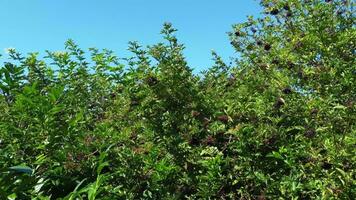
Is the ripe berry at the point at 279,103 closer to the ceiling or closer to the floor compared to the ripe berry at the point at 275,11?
closer to the floor

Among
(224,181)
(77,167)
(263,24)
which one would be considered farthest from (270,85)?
Result: (263,24)

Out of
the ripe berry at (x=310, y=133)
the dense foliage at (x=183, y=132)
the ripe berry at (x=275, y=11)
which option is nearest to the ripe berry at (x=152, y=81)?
the dense foliage at (x=183, y=132)

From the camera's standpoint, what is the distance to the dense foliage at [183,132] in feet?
13.2

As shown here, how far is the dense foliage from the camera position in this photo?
403cm

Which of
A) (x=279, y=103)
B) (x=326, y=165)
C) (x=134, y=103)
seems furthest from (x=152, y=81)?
(x=326, y=165)

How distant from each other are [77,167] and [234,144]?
1.37 meters

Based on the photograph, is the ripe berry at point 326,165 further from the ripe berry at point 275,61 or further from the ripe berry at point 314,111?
the ripe berry at point 275,61

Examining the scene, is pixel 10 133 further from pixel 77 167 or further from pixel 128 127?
pixel 128 127

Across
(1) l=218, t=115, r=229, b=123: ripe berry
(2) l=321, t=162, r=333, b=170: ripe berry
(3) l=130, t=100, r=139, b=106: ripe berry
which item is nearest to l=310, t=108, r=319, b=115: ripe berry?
(2) l=321, t=162, r=333, b=170: ripe berry

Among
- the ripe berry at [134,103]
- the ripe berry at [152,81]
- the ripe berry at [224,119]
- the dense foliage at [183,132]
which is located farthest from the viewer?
the ripe berry at [134,103]

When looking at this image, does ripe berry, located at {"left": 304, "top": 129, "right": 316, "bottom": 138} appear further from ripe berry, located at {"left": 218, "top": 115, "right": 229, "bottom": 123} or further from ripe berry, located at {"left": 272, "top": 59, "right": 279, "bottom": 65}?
ripe berry, located at {"left": 272, "top": 59, "right": 279, "bottom": 65}

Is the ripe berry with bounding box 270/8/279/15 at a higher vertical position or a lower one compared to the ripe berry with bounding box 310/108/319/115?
higher

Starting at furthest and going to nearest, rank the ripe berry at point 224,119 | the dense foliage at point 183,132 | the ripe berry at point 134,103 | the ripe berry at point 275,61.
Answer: the ripe berry at point 275,61, the ripe berry at point 134,103, the ripe berry at point 224,119, the dense foliage at point 183,132

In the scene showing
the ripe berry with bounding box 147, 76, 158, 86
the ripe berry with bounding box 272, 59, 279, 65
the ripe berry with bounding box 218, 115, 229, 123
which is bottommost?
the ripe berry with bounding box 218, 115, 229, 123
